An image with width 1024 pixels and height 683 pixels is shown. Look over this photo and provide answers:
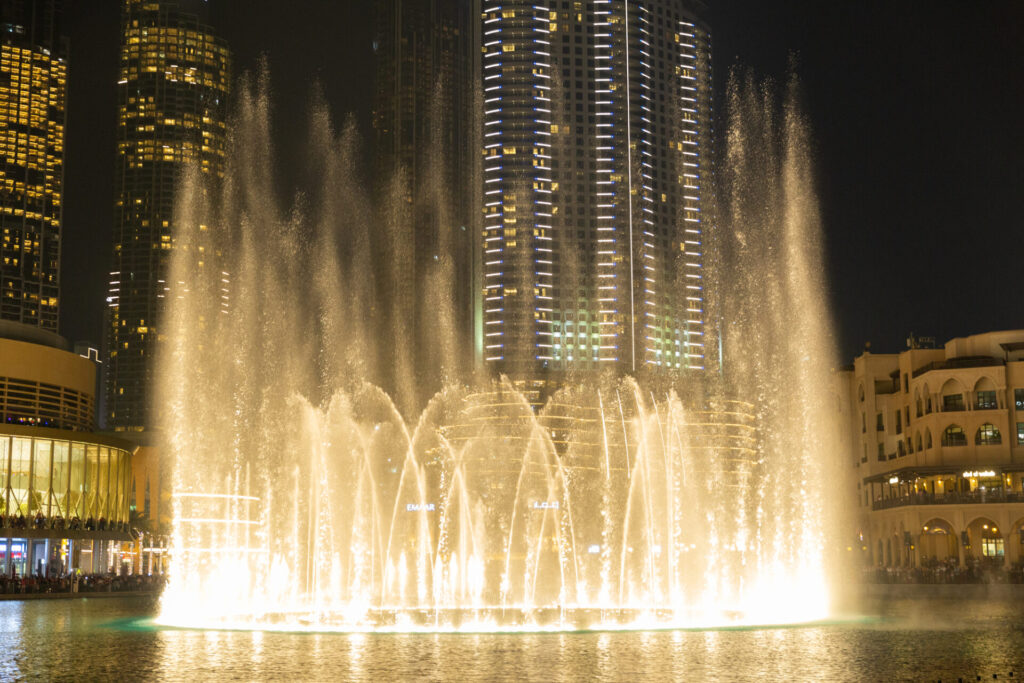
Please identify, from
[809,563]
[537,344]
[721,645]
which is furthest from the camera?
[537,344]

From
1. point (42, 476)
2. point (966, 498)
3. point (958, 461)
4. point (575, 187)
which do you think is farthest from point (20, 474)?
point (575, 187)

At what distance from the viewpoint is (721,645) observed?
28.0 metres

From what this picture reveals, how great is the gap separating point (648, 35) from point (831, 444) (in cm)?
9943

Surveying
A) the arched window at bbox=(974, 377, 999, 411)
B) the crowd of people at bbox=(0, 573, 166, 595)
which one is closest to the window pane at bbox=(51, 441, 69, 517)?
the crowd of people at bbox=(0, 573, 166, 595)

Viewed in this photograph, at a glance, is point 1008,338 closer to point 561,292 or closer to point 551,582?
point 551,582

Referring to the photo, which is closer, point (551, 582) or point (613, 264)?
point (551, 582)

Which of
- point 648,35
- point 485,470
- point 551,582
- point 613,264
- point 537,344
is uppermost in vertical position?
point 648,35

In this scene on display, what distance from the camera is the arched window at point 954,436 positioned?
8938 centimetres

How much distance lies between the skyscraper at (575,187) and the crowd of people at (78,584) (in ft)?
370

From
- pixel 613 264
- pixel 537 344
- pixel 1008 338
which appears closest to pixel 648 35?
pixel 613 264

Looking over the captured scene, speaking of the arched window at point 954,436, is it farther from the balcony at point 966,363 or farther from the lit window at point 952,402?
the balcony at point 966,363

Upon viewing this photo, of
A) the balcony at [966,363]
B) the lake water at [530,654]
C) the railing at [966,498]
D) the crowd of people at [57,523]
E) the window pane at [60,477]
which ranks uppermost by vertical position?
the balcony at [966,363]

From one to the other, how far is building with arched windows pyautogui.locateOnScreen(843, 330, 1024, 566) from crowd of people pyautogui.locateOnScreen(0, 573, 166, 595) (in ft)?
173

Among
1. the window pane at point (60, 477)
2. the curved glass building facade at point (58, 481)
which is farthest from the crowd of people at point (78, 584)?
the window pane at point (60, 477)
